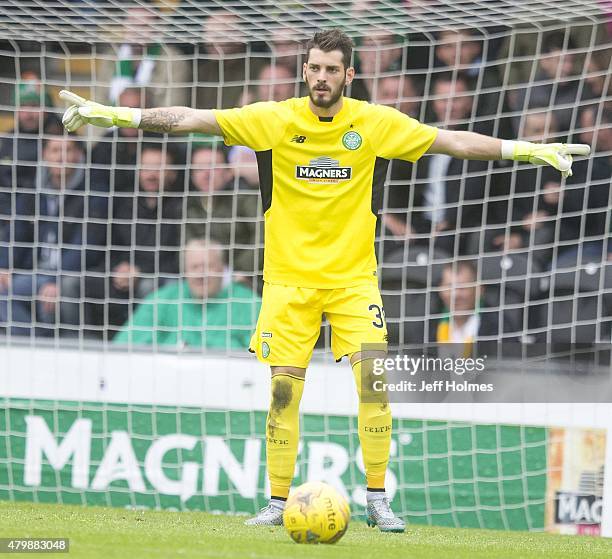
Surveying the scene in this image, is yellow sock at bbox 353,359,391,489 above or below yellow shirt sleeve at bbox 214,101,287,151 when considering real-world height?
below

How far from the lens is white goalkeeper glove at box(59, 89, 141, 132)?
6.29 meters

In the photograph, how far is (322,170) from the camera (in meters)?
6.54

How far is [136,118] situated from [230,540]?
7.08 ft

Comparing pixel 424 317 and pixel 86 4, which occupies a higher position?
pixel 86 4

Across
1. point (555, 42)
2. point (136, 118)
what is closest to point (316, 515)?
point (136, 118)

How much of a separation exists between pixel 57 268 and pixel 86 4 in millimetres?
2108

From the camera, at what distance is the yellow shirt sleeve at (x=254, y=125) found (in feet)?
21.3

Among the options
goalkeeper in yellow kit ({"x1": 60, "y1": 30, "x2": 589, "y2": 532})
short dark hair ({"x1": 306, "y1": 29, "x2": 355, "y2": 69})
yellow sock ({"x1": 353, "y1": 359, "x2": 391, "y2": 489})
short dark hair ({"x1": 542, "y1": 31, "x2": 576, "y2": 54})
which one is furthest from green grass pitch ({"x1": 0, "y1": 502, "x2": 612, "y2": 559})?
short dark hair ({"x1": 542, "y1": 31, "x2": 576, "y2": 54})

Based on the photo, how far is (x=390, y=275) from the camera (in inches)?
371

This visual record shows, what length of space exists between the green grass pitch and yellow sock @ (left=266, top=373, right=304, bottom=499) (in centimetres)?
34

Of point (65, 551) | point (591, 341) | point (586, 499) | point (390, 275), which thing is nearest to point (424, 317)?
point (390, 275)

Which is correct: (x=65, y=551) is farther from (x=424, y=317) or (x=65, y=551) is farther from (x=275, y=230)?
(x=424, y=317)

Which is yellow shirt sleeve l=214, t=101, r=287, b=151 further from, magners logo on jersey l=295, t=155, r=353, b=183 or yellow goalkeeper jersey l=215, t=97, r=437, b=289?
magners logo on jersey l=295, t=155, r=353, b=183

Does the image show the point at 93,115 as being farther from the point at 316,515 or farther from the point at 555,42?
the point at 555,42
